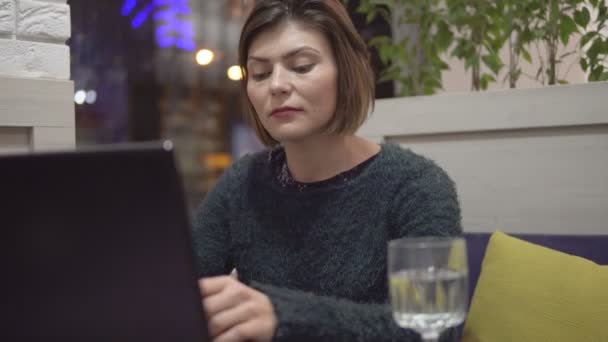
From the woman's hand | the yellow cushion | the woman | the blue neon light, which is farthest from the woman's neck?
the blue neon light

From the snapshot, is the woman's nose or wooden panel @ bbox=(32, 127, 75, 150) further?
wooden panel @ bbox=(32, 127, 75, 150)

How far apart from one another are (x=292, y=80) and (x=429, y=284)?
24.9 inches

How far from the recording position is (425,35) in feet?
7.39

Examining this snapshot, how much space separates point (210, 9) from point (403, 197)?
5.20 m

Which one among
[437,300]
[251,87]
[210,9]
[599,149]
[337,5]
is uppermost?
[210,9]

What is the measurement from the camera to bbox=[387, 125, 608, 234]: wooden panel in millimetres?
1719

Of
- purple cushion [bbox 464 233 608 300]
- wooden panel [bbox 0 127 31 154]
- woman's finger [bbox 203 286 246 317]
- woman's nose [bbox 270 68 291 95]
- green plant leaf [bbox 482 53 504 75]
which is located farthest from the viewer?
green plant leaf [bbox 482 53 504 75]

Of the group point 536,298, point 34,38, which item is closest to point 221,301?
point 536,298

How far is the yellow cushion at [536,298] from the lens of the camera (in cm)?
129

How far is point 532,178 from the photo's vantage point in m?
1.79

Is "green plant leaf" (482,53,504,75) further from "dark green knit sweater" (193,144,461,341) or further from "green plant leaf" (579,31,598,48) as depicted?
"dark green knit sweater" (193,144,461,341)

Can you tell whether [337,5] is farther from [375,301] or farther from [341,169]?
[375,301]

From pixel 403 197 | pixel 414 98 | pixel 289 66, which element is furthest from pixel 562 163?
pixel 289 66

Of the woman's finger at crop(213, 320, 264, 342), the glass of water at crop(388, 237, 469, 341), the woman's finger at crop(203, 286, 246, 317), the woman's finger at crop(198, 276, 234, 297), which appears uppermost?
the glass of water at crop(388, 237, 469, 341)
